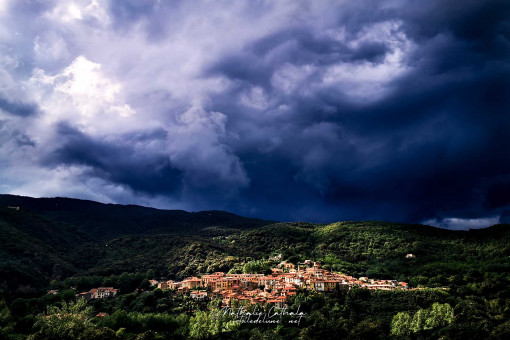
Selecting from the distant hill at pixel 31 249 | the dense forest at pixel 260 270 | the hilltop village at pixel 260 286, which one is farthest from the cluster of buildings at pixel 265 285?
the distant hill at pixel 31 249

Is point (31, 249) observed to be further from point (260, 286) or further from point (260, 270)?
point (260, 286)

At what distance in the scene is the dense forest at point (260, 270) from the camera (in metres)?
47.8

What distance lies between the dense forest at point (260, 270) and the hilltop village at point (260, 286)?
2.66 m

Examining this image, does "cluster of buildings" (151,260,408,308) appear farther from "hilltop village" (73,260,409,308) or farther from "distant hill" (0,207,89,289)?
"distant hill" (0,207,89,289)

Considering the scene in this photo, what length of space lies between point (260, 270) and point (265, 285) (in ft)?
36.6

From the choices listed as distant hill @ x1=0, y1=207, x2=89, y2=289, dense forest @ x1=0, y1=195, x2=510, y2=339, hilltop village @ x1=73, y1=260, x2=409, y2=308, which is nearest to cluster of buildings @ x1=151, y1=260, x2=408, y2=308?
hilltop village @ x1=73, y1=260, x2=409, y2=308

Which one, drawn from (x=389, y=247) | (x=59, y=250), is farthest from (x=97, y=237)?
(x=389, y=247)

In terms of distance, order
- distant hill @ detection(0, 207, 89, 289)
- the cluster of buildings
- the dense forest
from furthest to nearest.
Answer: distant hill @ detection(0, 207, 89, 289), the cluster of buildings, the dense forest

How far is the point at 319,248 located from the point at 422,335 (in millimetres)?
63652

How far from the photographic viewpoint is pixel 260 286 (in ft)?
228

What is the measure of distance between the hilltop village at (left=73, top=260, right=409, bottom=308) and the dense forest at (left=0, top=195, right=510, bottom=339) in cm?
266

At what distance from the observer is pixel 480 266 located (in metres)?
75.6

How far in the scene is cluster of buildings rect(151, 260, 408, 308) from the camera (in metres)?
60.0

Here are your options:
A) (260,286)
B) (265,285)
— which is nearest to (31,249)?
(260,286)
